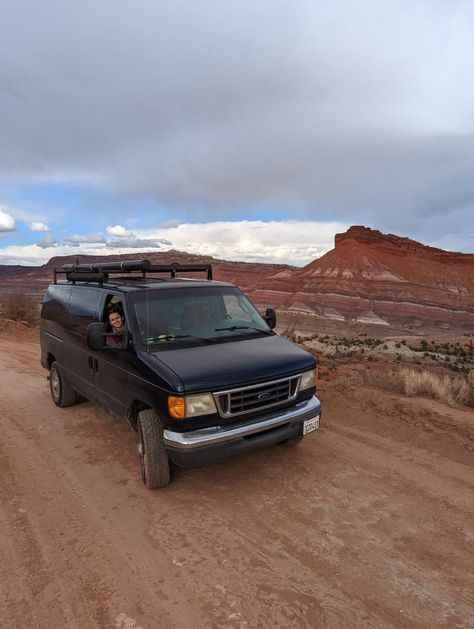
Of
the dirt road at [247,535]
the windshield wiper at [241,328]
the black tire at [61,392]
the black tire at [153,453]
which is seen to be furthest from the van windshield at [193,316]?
the black tire at [61,392]

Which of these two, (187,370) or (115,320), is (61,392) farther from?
(187,370)

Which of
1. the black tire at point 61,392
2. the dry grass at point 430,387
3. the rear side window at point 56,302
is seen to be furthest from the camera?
the dry grass at point 430,387

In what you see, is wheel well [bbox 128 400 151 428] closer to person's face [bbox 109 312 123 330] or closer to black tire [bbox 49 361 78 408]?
person's face [bbox 109 312 123 330]

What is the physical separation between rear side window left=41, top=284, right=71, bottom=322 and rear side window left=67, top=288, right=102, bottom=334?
259 mm

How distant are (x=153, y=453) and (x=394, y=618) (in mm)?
2308

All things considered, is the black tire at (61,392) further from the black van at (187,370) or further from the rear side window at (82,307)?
the rear side window at (82,307)

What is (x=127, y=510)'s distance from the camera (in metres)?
3.85

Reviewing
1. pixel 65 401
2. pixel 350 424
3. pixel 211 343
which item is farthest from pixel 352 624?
pixel 65 401

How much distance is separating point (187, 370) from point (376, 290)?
44021 millimetres

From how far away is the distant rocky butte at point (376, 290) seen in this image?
40.2m

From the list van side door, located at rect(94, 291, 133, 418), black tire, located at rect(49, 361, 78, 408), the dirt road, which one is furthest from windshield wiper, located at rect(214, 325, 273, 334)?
black tire, located at rect(49, 361, 78, 408)

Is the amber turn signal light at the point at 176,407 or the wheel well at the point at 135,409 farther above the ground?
the amber turn signal light at the point at 176,407

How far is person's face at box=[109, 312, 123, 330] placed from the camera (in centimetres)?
479

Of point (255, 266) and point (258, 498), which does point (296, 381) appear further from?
point (255, 266)
